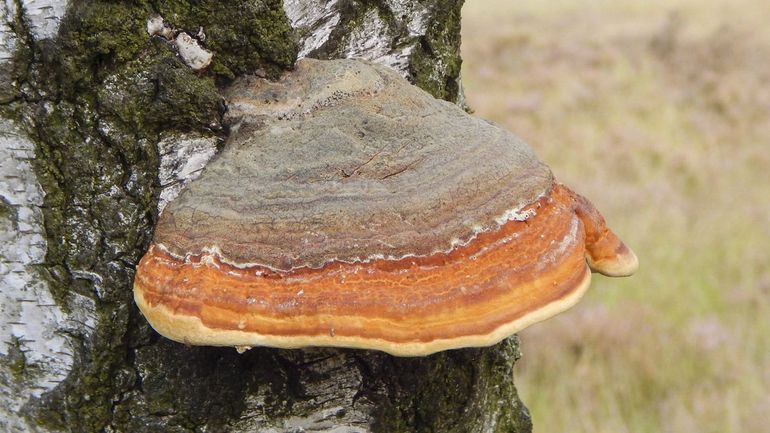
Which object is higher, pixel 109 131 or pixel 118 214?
pixel 109 131

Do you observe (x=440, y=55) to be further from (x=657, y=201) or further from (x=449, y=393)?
(x=657, y=201)

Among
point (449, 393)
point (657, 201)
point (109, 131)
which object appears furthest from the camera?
point (657, 201)

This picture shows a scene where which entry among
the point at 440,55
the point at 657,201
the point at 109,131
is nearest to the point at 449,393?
the point at 440,55

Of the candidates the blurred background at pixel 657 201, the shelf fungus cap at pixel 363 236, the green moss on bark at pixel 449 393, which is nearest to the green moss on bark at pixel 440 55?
the shelf fungus cap at pixel 363 236

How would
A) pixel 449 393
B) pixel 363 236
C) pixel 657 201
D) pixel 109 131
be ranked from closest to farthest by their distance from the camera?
pixel 363 236, pixel 109 131, pixel 449 393, pixel 657 201

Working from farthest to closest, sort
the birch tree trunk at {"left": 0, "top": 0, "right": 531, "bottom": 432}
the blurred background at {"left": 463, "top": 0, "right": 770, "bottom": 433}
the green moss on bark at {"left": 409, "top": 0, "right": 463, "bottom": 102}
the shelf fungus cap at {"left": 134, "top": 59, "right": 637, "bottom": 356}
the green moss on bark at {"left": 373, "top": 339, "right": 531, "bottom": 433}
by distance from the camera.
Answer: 1. the blurred background at {"left": 463, "top": 0, "right": 770, "bottom": 433}
2. the green moss on bark at {"left": 409, "top": 0, "right": 463, "bottom": 102}
3. the green moss on bark at {"left": 373, "top": 339, "right": 531, "bottom": 433}
4. the birch tree trunk at {"left": 0, "top": 0, "right": 531, "bottom": 432}
5. the shelf fungus cap at {"left": 134, "top": 59, "right": 637, "bottom": 356}

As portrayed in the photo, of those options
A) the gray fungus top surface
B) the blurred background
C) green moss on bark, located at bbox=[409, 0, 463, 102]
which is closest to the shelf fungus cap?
the gray fungus top surface

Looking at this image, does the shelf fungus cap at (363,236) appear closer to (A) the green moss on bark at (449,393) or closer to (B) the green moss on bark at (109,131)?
(B) the green moss on bark at (109,131)

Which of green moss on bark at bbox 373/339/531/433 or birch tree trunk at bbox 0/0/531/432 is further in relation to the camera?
green moss on bark at bbox 373/339/531/433

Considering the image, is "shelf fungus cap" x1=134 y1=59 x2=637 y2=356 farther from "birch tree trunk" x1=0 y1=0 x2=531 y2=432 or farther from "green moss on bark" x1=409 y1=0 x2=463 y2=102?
"green moss on bark" x1=409 y1=0 x2=463 y2=102
